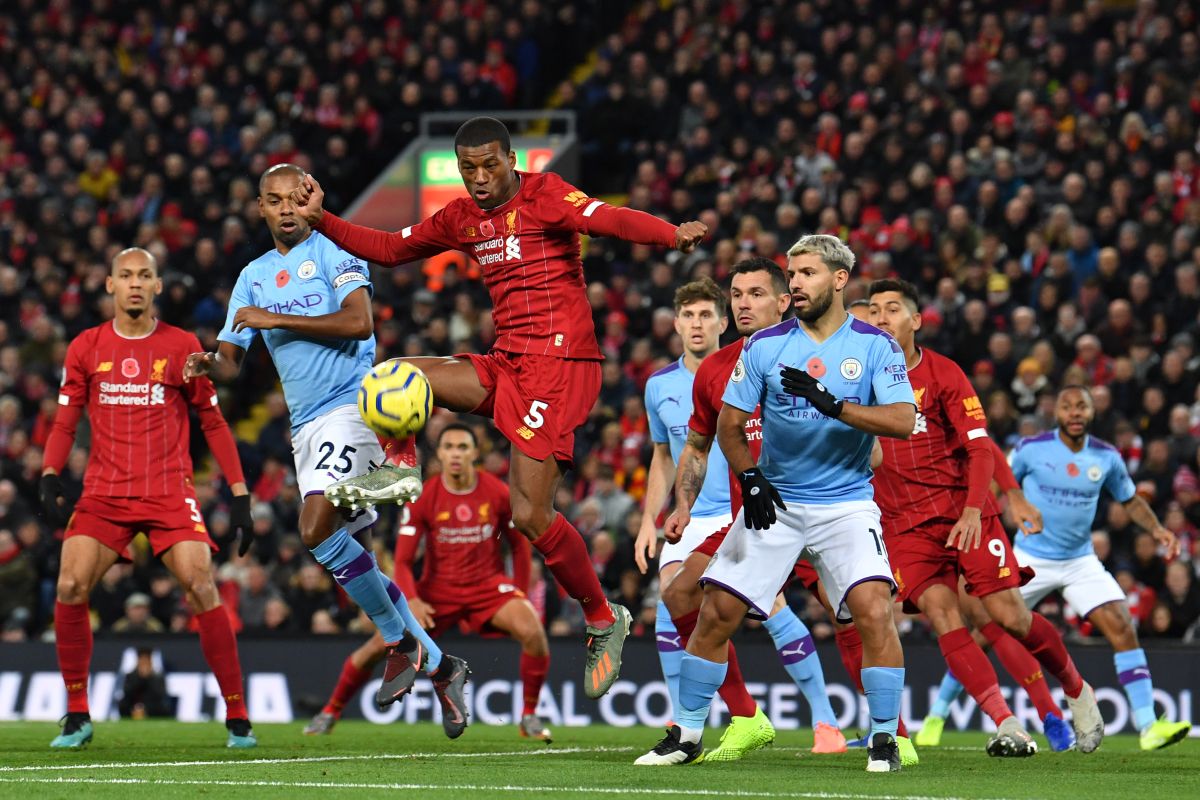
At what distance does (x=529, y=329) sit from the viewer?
864cm

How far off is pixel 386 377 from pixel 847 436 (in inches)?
85.3

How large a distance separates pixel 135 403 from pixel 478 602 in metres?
3.41

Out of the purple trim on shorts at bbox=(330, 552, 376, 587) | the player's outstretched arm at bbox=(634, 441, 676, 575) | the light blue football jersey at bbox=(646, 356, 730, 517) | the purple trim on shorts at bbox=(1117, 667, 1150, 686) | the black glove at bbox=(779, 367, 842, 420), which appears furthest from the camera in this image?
the purple trim on shorts at bbox=(1117, 667, 1150, 686)

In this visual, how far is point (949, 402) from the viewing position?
1031 centimetres

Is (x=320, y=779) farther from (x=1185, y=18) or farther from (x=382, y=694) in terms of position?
(x=1185, y=18)

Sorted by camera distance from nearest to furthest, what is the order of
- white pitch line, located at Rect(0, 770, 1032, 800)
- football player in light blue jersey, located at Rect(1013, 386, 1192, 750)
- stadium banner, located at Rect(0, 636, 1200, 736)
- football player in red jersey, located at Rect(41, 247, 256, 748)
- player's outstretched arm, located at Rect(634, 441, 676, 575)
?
white pitch line, located at Rect(0, 770, 1032, 800) < player's outstretched arm, located at Rect(634, 441, 676, 575) < football player in red jersey, located at Rect(41, 247, 256, 748) < football player in light blue jersey, located at Rect(1013, 386, 1192, 750) < stadium banner, located at Rect(0, 636, 1200, 736)

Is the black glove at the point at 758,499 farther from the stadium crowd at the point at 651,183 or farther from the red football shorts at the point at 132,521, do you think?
the stadium crowd at the point at 651,183

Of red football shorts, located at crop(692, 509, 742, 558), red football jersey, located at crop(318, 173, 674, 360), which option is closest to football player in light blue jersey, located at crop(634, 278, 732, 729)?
red football shorts, located at crop(692, 509, 742, 558)

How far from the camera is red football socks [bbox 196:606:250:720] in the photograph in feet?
34.0

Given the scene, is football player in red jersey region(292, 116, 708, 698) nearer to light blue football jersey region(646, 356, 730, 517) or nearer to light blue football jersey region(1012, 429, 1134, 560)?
light blue football jersey region(646, 356, 730, 517)

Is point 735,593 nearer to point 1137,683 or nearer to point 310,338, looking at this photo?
point 310,338

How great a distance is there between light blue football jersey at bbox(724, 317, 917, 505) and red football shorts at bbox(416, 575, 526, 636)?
15.6 ft

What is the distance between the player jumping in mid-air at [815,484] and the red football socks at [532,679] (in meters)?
4.51

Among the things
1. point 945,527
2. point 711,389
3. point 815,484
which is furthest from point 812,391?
point 945,527
